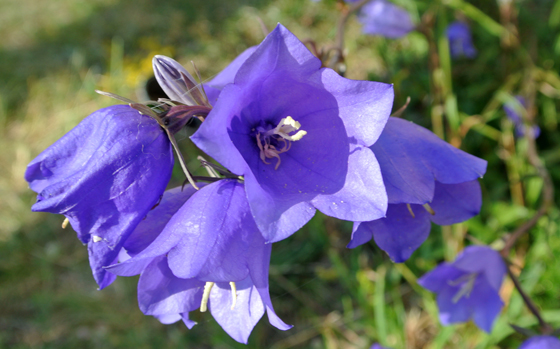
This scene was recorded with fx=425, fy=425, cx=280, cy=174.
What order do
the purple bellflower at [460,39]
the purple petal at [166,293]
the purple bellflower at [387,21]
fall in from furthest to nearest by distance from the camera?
the purple bellflower at [460,39] < the purple bellflower at [387,21] < the purple petal at [166,293]

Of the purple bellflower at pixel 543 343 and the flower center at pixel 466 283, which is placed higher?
the purple bellflower at pixel 543 343

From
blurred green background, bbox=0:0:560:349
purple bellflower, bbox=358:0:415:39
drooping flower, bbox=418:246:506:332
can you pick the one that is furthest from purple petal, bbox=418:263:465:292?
purple bellflower, bbox=358:0:415:39

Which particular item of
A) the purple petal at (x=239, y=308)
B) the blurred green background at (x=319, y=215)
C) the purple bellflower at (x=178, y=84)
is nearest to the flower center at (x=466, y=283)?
the blurred green background at (x=319, y=215)

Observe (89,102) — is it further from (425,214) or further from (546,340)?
(546,340)

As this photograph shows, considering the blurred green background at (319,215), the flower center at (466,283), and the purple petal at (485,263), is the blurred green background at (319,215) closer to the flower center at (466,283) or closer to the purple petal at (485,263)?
the purple petal at (485,263)

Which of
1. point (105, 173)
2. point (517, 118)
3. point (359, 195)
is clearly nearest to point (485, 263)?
point (359, 195)

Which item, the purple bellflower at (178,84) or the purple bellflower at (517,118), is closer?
the purple bellflower at (178,84)

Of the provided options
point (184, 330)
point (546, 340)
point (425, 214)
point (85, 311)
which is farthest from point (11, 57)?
point (546, 340)
